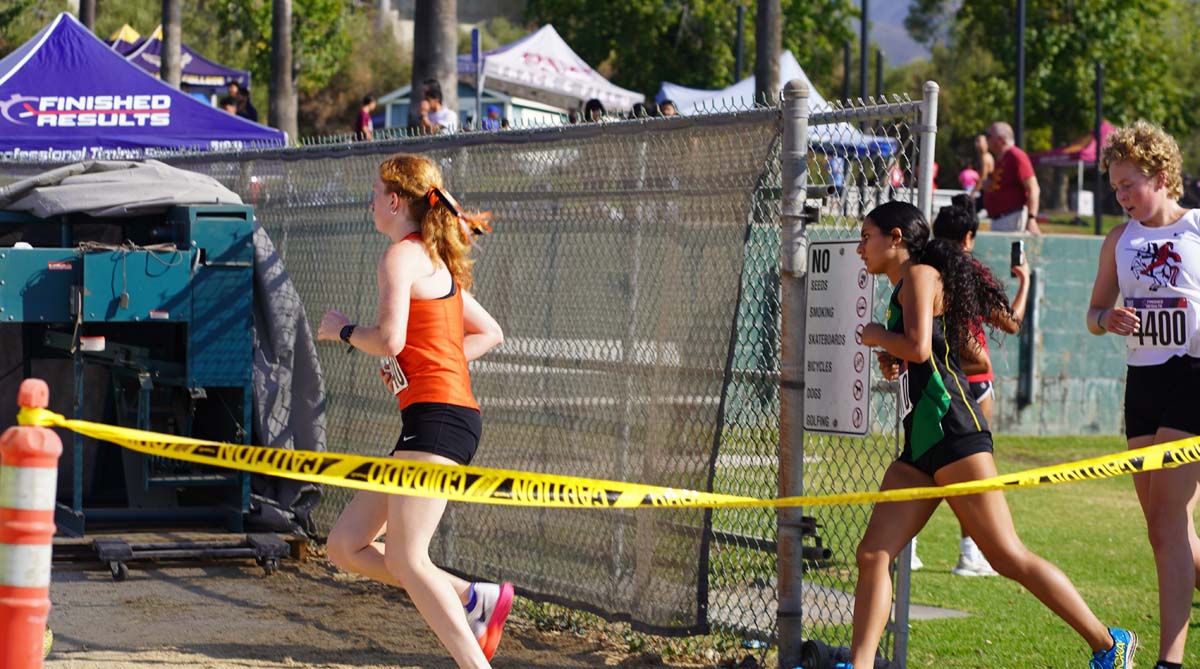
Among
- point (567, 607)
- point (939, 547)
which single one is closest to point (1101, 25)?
point (939, 547)

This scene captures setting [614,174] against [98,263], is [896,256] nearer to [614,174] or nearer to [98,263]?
[614,174]

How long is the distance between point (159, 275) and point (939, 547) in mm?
4912

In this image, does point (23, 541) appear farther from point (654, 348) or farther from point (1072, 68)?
point (1072, 68)

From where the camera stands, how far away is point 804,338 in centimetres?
568

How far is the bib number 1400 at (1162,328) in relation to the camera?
219 inches

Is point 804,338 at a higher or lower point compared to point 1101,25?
lower

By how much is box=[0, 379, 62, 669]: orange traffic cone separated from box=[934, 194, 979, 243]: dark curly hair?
3674 millimetres

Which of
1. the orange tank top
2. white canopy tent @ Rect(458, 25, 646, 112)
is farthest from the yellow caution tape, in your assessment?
white canopy tent @ Rect(458, 25, 646, 112)

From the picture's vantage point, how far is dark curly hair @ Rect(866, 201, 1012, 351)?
5.31 meters

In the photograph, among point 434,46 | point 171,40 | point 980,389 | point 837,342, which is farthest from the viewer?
point 171,40

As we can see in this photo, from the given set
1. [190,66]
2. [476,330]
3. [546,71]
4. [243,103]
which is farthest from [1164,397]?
[190,66]

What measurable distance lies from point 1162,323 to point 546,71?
85.9ft

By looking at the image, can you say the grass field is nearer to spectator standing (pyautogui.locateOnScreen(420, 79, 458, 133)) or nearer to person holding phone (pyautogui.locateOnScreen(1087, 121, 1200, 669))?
person holding phone (pyautogui.locateOnScreen(1087, 121, 1200, 669))

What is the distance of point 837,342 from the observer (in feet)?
18.2
